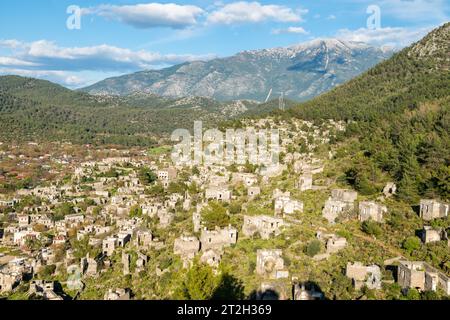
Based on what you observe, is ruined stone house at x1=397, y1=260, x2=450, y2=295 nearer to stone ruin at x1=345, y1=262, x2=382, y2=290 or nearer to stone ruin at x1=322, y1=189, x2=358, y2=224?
stone ruin at x1=345, y1=262, x2=382, y2=290

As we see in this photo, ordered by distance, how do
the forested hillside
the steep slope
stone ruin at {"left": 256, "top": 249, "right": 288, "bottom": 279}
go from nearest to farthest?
stone ruin at {"left": 256, "top": 249, "right": 288, "bottom": 279} → the forested hillside → the steep slope

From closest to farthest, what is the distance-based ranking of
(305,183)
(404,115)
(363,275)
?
(363,275)
(305,183)
(404,115)

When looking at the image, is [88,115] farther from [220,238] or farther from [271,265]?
[271,265]

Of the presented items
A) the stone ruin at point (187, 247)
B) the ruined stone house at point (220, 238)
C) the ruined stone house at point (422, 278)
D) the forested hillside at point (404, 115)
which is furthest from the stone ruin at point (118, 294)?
the forested hillside at point (404, 115)

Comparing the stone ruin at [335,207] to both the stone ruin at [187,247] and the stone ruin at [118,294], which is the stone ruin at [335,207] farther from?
the stone ruin at [118,294]

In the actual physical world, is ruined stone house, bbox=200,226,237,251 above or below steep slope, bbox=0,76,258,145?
below

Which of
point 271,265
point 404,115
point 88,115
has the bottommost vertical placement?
point 271,265

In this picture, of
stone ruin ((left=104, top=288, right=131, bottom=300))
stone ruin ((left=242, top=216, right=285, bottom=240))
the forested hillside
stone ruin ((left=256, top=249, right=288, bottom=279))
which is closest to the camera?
stone ruin ((left=256, top=249, right=288, bottom=279))

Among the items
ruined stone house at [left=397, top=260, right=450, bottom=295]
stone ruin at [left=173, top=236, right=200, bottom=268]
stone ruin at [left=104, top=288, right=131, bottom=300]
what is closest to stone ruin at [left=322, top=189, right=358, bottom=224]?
ruined stone house at [left=397, top=260, right=450, bottom=295]

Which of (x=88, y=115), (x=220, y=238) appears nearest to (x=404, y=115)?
(x=220, y=238)

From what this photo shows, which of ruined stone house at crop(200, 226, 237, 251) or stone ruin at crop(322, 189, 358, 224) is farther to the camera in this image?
stone ruin at crop(322, 189, 358, 224)

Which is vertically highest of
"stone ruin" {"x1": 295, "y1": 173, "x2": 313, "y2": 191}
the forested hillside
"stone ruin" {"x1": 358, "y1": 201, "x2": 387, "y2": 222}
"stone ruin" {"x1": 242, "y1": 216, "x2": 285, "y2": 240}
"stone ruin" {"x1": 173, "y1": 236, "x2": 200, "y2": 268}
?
the forested hillside
